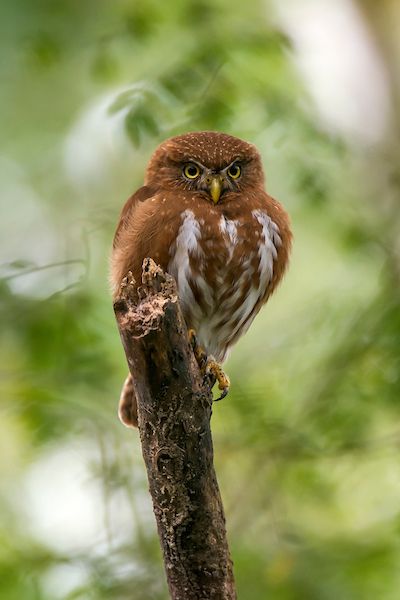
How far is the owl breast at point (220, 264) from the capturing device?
4.27 m

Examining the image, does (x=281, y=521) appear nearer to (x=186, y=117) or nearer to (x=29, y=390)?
(x=29, y=390)

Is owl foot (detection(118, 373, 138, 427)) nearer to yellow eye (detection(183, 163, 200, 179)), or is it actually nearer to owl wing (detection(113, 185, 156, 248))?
owl wing (detection(113, 185, 156, 248))

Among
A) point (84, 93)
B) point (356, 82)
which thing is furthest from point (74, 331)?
point (84, 93)

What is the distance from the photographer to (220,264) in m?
4.33

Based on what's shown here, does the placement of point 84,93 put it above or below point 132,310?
above

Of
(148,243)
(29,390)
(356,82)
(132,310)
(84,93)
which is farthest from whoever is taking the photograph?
(84,93)

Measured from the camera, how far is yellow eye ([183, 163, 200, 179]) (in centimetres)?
457

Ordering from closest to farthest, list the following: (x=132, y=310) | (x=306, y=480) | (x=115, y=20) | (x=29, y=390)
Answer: (x=132, y=310)
(x=29, y=390)
(x=306, y=480)
(x=115, y=20)

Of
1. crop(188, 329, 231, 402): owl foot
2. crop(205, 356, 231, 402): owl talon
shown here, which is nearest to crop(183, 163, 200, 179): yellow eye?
crop(188, 329, 231, 402): owl foot

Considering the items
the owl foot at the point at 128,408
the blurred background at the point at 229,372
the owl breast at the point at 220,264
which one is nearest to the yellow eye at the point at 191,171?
the owl breast at the point at 220,264

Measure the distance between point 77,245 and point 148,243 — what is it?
1.83 m

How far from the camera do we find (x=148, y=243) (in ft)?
13.9

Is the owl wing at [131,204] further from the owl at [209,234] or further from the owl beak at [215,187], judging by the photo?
the owl beak at [215,187]

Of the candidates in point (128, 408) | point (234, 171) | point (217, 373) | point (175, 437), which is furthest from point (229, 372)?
point (175, 437)
